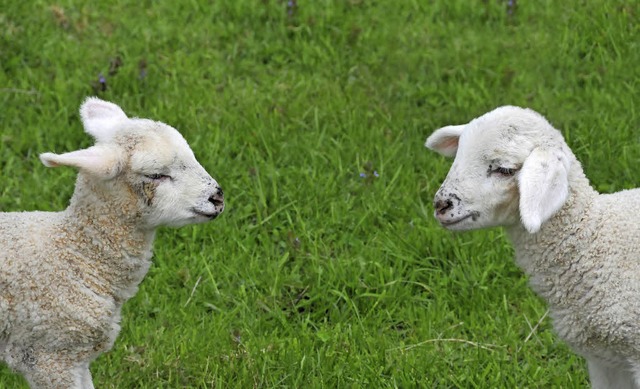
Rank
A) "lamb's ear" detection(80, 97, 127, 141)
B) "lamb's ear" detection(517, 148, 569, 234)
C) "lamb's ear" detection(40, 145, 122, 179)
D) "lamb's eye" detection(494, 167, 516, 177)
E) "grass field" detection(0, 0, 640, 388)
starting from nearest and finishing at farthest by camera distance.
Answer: "lamb's ear" detection(517, 148, 569, 234), "lamb's ear" detection(40, 145, 122, 179), "lamb's eye" detection(494, 167, 516, 177), "lamb's ear" detection(80, 97, 127, 141), "grass field" detection(0, 0, 640, 388)

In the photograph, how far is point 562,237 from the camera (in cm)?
410

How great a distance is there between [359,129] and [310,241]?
36.1 inches

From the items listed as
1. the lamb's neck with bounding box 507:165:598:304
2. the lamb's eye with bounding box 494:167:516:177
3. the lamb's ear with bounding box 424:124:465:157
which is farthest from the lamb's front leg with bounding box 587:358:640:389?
the lamb's ear with bounding box 424:124:465:157

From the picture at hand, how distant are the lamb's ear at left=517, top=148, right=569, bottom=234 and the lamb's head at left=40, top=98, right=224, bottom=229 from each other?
108 cm

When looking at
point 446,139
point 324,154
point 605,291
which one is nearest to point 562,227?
point 605,291

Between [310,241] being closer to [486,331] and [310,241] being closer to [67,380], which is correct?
[486,331]

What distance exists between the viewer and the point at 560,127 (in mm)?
6246

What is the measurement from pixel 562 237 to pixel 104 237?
64.3 inches

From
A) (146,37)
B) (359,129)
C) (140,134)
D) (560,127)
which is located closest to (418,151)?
(359,129)

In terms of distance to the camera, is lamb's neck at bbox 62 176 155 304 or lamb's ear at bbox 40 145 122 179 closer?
lamb's ear at bbox 40 145 122 179

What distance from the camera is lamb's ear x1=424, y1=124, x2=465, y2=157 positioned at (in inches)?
170

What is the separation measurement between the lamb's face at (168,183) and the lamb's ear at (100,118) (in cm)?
17

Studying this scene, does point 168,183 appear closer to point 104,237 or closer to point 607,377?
point 104,237

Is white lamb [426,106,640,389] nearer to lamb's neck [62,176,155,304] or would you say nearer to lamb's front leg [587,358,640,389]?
lamb's front leg [587,358,640,389]
